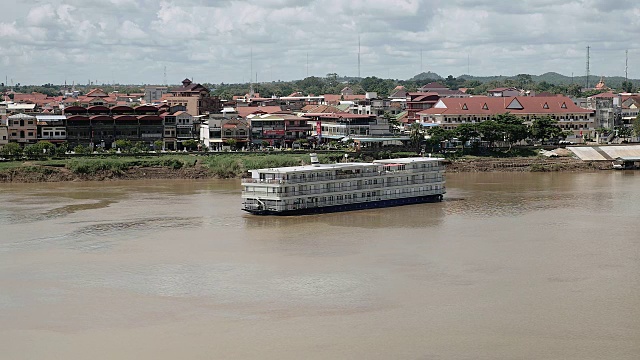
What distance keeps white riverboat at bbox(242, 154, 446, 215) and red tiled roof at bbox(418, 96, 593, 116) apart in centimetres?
2382

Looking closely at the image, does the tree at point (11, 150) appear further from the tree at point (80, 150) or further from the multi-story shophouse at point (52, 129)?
the multi-story shophouse at point (52, 129)

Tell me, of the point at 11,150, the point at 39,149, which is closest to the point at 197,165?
the point at 39,149

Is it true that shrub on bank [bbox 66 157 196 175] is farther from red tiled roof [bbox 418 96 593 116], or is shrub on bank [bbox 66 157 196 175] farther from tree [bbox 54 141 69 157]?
red tiled roof [bbox 418 96 593 116]

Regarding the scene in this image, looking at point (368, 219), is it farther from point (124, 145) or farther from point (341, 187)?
point (124, 145)

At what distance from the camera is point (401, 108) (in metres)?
71.2

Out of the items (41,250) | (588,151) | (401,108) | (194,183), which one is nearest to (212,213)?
(41,250)

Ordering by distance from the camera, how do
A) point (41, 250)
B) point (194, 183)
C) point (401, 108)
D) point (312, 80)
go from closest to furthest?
point (41, 250) → point (194, 183) → point (401, 108) → point (312, 80)

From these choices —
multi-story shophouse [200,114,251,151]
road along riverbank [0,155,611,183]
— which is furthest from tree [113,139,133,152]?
multi-story shophouse [200,114,251,151]

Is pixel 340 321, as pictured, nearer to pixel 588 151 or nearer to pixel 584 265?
pixel 584 265

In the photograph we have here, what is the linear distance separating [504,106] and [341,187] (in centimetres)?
2982

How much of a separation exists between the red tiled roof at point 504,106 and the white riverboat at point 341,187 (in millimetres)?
23817

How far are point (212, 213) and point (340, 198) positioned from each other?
447 cm

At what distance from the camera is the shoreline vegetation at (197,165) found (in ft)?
127

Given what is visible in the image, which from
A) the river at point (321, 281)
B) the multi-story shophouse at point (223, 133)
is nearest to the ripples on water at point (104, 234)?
the river at point (321, 281)
